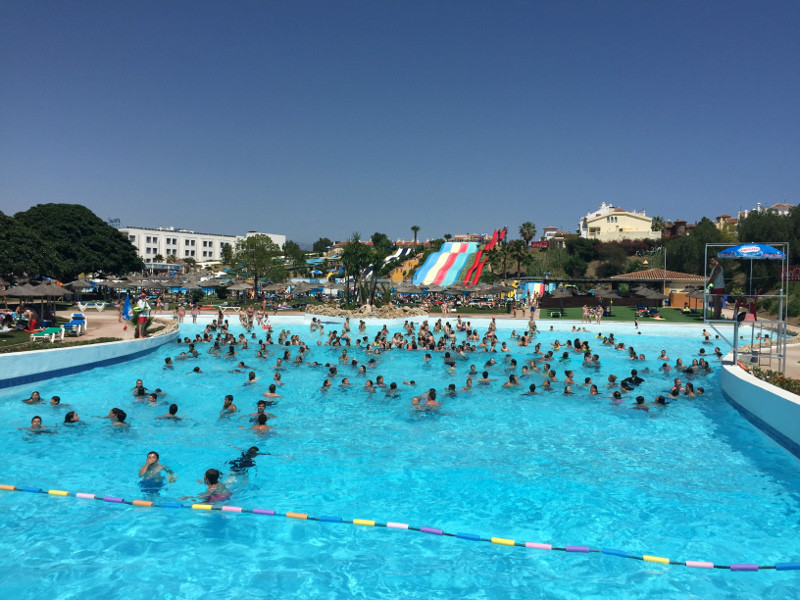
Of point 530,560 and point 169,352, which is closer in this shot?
point 530,560

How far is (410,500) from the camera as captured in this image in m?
8.06

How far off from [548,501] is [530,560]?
5.68 feet

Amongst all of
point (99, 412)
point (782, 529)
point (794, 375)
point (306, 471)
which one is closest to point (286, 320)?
point (99, 412)

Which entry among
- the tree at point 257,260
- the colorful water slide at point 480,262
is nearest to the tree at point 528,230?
the colorful water slide at point 480,262

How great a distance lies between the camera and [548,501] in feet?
26.2

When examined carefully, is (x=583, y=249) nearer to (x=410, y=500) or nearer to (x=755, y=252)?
(x=755, y=252)

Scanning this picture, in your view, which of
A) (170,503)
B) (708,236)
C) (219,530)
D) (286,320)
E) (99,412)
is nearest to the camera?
(219,530)

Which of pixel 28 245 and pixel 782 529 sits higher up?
pixel 28 245

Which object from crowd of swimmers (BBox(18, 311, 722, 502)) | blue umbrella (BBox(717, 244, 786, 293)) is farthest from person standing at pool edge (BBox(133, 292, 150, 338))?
blue umbrella (BBox(717, 244, 786, 293))

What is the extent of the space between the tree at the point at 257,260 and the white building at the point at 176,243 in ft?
205

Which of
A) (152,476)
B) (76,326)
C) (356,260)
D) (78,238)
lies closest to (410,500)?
(152,476)

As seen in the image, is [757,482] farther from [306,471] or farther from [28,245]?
[28,245]

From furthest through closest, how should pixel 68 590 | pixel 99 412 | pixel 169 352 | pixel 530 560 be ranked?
pixel 169 352, pixel 99 412, pixel 530 560, pixel 68 590

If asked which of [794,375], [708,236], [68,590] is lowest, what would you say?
[68,590]
